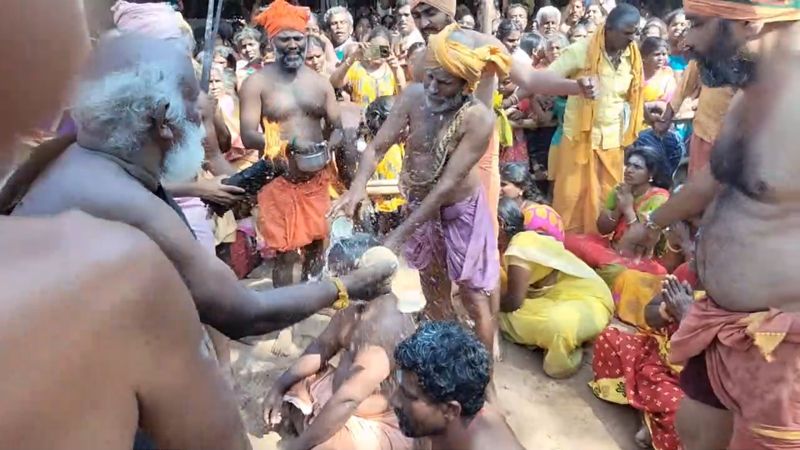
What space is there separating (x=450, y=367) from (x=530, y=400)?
1.95m

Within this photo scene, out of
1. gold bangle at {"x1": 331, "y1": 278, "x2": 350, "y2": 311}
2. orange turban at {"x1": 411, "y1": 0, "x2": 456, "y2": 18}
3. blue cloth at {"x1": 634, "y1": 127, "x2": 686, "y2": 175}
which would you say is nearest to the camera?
gold bangle at {"x1": 331, "y1": 278, "x2": 350, "y2": 311}

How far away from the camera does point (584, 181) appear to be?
19.9 ft

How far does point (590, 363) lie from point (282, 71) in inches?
105

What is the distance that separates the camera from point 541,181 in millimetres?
7270

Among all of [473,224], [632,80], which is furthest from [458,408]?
[632,80]

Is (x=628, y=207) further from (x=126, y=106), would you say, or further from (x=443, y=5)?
(x=126, y=106)

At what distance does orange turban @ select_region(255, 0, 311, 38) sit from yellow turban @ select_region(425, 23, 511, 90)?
5.61ft

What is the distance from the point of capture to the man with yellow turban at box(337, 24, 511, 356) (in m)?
3.59

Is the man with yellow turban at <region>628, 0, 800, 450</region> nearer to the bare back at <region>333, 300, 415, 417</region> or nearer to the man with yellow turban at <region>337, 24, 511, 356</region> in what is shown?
the bare back at <region>333, 300, 415, 417</region>

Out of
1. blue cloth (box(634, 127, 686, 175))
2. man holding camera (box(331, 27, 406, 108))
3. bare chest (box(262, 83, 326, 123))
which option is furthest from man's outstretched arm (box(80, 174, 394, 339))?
man holding camera (box(331, 27, 406, 108))

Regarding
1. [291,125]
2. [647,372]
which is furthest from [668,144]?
[291,125]

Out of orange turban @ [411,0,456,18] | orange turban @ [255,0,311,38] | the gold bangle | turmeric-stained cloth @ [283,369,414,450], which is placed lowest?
turmeric-stained cloth @ [283,369,414,450]

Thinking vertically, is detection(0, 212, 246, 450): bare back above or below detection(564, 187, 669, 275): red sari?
above

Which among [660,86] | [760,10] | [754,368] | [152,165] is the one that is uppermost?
[760,10]
